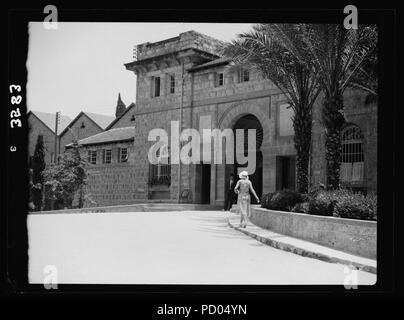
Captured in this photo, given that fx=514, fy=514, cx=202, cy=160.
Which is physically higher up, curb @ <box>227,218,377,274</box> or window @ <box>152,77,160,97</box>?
window @ <box>152,77,160,97</box>

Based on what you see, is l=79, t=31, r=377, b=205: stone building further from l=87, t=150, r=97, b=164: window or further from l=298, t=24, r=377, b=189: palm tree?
l=298, t=24, r=377, b=189: palm tree

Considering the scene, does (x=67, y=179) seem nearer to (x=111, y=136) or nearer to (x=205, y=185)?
(x=205, y=185)

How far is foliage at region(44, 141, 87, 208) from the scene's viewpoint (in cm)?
1791

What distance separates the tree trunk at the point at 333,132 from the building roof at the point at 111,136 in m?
17.1

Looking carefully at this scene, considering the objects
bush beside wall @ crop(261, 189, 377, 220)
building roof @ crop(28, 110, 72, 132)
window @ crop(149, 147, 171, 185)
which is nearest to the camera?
building roof @ crop(28, 110, 72, 132)

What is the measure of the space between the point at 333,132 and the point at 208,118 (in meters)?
12.6

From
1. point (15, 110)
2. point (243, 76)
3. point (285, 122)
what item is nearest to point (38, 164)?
point (15, 110)

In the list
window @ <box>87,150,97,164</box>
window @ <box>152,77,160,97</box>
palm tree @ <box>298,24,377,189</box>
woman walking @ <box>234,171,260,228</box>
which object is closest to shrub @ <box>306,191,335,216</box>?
palm tree @ <box>298,24,377,189</box>

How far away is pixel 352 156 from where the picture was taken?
17250mm

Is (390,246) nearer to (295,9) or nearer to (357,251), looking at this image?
(295,9)

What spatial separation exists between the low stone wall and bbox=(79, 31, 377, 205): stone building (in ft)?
23.1

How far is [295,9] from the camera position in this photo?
477cm

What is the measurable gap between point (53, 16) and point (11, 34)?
Answer: 0.42 metres
